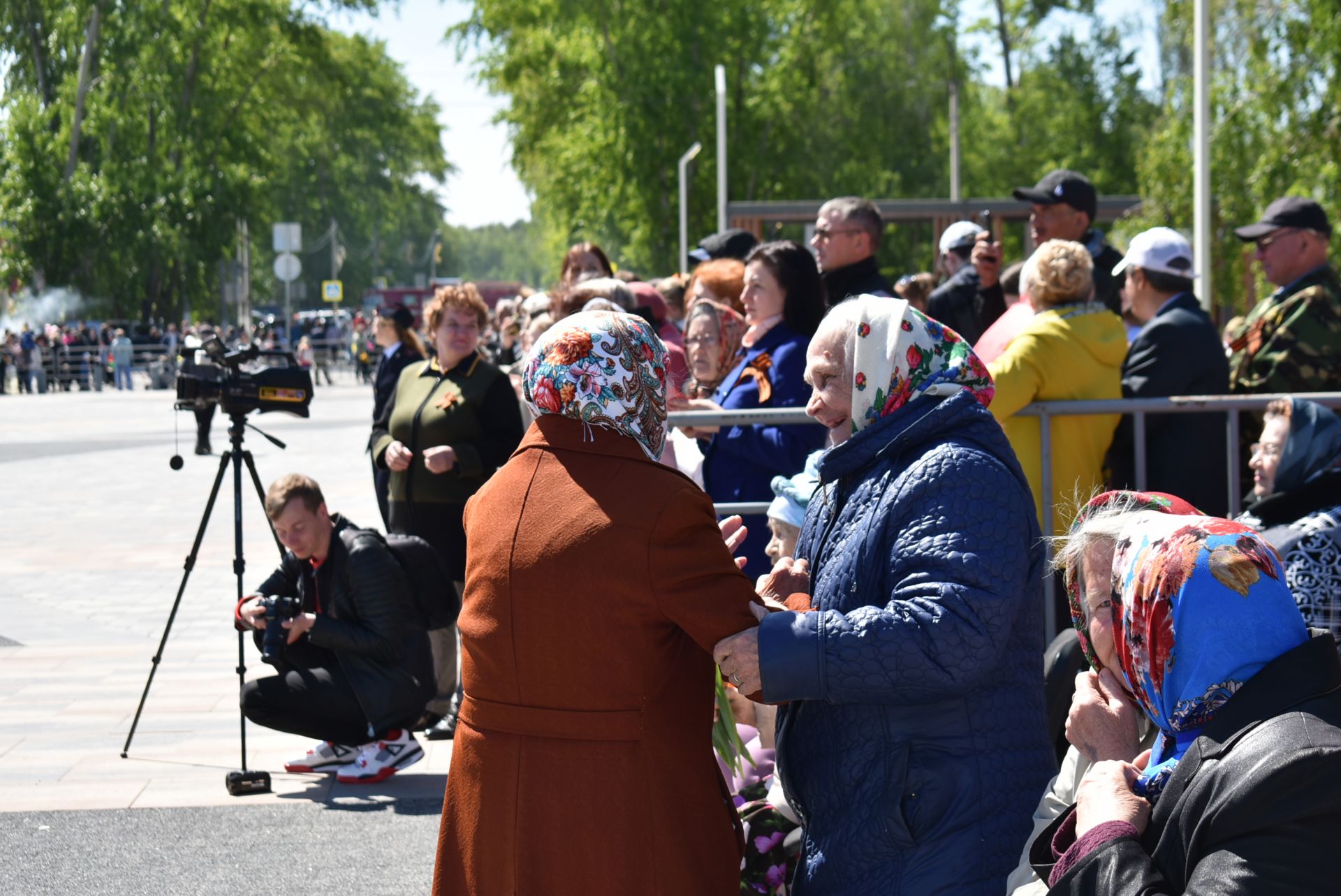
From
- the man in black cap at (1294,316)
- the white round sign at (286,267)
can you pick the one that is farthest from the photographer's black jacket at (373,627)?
the white round sign at (286,267)

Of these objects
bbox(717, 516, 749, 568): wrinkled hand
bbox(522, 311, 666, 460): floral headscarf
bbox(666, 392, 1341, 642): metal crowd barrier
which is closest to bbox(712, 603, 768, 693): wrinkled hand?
bbox(522, 311, 666, 460): floral headscarf

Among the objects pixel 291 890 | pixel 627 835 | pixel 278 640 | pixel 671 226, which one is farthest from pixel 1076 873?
pixel 671 226

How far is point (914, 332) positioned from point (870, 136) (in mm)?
40470

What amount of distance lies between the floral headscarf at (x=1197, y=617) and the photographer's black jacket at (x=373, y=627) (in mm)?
4212

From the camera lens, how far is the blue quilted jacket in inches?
110

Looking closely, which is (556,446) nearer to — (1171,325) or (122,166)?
(1171,325)

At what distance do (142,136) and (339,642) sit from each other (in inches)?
1780

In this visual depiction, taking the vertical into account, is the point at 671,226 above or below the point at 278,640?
above

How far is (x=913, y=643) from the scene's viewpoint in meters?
2.77

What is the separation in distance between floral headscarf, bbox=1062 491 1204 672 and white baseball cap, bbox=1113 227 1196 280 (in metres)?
3.42

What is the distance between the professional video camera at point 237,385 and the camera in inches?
258

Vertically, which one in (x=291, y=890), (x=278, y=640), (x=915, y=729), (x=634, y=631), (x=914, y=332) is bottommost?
(x=291, y=890)

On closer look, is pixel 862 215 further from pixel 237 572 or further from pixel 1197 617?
pixel 1197 617

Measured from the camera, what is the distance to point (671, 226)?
124 ft
